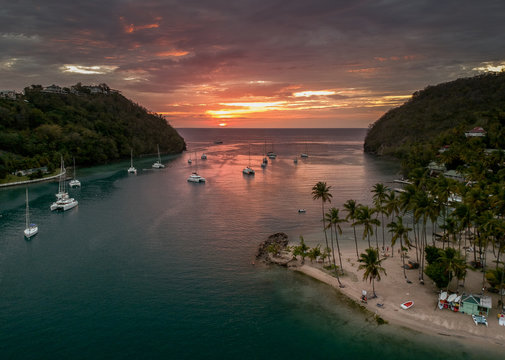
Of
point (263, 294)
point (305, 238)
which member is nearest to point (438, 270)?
point (263, 294)

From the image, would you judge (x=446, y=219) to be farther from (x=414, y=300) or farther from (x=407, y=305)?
(x=407, y=305)

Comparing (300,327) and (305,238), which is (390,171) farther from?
(300,327)

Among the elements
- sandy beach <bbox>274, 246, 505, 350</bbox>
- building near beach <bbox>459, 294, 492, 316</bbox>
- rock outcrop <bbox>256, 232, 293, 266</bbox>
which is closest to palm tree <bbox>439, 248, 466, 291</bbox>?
building near beach <bbox>459, 294, 492, 316</bbox>

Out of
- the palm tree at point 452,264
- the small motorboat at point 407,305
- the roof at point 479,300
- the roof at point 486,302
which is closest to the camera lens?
the roof at point 486,302

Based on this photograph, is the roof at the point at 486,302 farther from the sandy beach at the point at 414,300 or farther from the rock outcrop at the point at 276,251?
the rock outcrop at the point at 276,251

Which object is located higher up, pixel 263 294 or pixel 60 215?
pixel 60 215

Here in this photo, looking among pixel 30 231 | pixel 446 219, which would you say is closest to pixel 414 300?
pixel 446 219

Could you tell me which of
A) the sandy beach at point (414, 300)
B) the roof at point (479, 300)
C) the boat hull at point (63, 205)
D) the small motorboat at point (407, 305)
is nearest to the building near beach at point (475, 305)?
the roof at point (479, 300)

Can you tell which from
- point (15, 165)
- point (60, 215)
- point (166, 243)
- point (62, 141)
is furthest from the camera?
point (62, 141)
